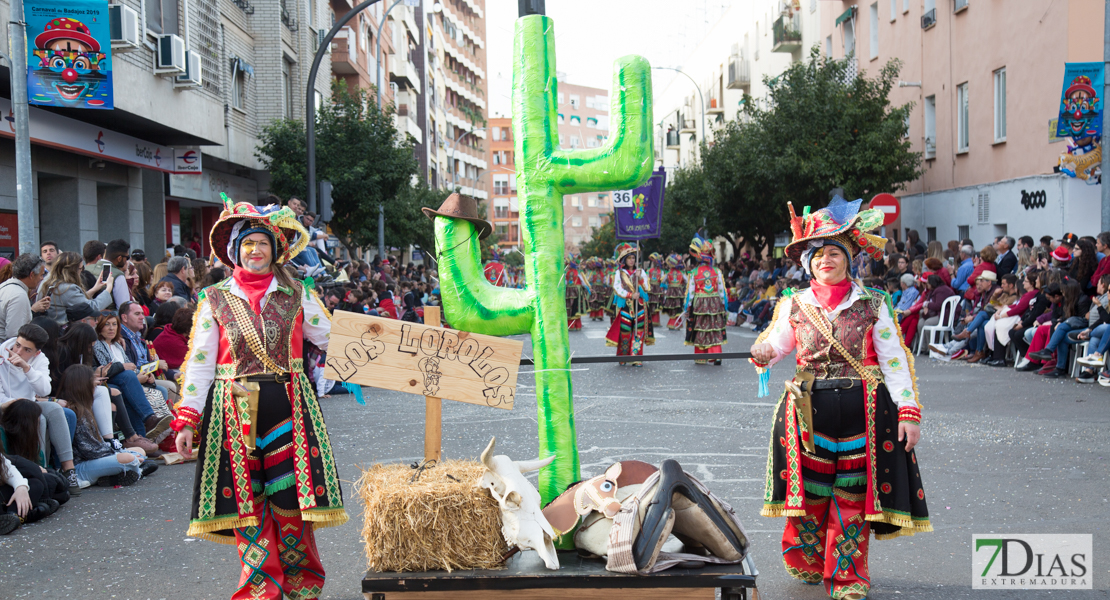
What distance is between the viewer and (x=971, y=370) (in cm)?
1345

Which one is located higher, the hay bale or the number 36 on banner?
the number 36 on banner

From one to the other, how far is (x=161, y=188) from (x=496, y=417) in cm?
1192

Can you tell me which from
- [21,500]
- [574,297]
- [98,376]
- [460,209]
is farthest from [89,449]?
[574,297]

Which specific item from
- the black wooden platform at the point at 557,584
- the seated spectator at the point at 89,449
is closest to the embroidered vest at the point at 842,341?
the black wooden platform at the point at 557,584

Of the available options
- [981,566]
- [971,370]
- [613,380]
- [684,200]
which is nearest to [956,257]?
[971,370]

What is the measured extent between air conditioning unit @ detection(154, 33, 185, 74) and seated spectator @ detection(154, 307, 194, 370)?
801 centimetres

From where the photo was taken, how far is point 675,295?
25.1 m

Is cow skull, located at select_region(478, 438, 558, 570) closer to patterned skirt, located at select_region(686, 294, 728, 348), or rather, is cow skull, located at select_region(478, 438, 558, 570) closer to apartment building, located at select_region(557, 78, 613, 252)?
patterned skirt, located at select_region(686, 294, 728, 348)

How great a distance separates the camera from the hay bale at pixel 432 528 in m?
3.79

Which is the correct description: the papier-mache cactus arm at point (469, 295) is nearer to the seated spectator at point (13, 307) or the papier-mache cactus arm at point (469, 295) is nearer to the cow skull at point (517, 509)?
the cow skull at point (517, 509)

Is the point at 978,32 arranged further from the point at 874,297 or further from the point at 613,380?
the point at 874,297

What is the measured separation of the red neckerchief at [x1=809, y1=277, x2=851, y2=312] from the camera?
464 centimetres

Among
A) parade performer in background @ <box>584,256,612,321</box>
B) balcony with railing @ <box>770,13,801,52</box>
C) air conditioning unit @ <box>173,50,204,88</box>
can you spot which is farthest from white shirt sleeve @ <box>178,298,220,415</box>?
balcony with railing @ <box>770,13,801,52</box>

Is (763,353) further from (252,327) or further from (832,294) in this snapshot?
(252,327)
